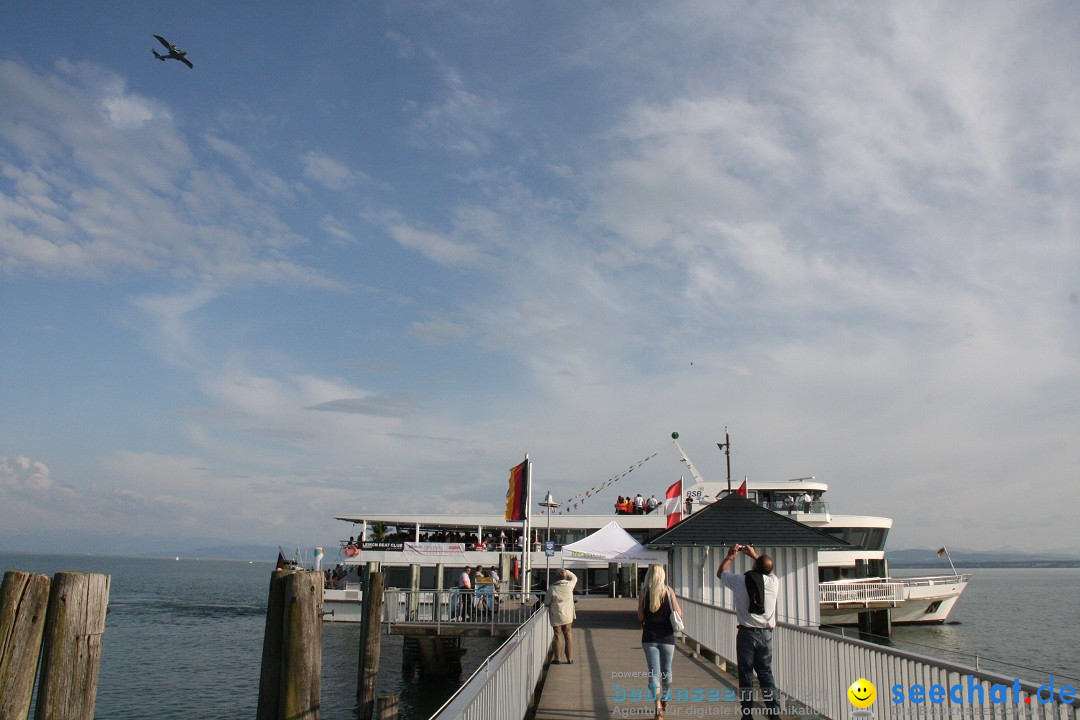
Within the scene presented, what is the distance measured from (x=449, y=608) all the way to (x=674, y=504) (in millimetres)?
8668

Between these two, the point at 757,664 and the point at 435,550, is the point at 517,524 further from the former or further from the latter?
the point at 757,664

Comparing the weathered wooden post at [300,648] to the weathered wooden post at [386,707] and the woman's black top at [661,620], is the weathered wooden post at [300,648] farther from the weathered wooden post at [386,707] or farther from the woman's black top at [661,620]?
the weathered wooden post at [386,707]

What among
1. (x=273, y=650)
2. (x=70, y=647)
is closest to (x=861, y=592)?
(x=273, y=650)

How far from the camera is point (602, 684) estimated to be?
1136 cm

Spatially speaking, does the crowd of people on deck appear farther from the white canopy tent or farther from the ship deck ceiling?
the white canopy tent

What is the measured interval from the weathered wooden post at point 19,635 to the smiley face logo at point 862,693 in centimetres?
795

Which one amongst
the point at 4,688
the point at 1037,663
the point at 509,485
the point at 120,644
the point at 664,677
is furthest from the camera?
the point at 120,644

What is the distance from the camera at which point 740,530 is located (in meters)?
18.5

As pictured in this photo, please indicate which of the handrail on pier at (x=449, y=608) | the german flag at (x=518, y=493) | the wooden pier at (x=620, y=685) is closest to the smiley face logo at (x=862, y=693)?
the wooden pier at (x=620, y=685)

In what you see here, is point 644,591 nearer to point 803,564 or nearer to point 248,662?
point 803,564

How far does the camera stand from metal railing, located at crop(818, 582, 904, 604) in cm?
3191

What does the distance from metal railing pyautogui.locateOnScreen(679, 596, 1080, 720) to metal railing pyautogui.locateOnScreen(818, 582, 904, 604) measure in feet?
76.2

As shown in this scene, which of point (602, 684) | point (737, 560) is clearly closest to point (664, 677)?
point (602, 684)

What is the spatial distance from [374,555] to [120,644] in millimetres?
11252
